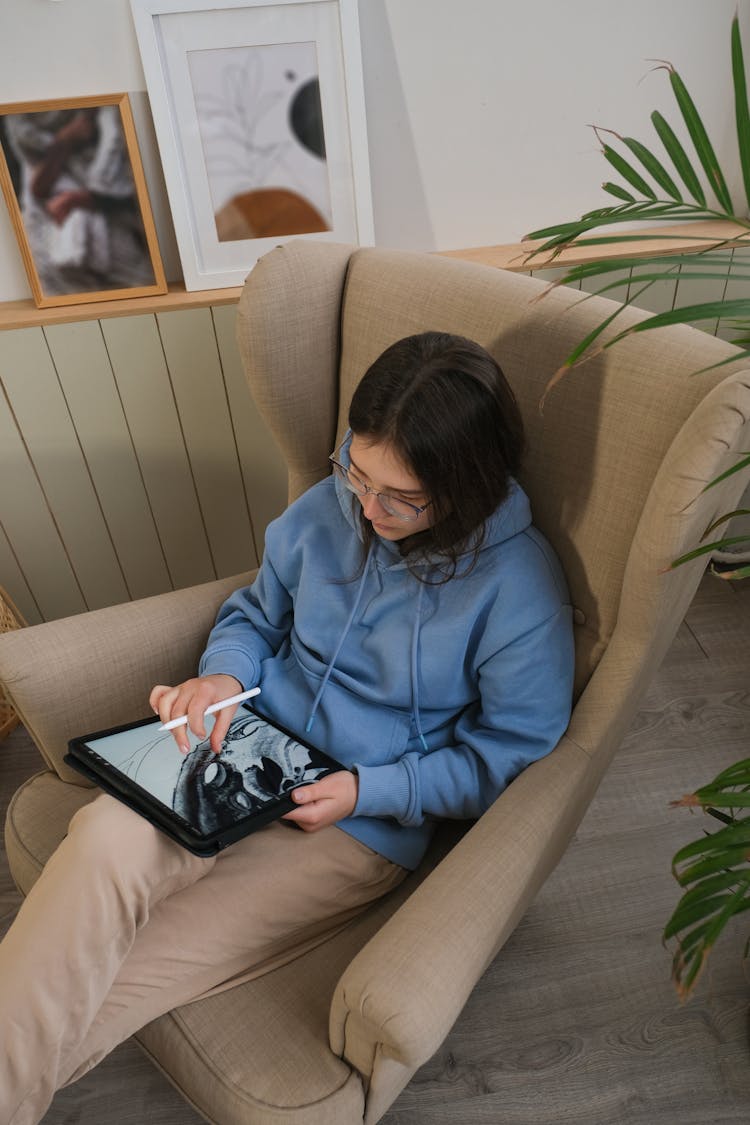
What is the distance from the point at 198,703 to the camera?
1054mm

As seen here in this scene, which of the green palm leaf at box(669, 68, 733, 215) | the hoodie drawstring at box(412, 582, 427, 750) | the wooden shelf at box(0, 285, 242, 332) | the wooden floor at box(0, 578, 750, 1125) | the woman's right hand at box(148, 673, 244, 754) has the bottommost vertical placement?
the wooden floor at box(0, 578, 750, 1125)

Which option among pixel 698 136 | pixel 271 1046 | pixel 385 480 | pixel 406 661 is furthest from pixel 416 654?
pixel 698 136

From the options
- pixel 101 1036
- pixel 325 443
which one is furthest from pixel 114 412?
pixel 101 1036

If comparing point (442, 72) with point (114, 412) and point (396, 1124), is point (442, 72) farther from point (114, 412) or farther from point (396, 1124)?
point (396, 1124)

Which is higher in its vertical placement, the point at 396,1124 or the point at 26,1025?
the point at 26,1025

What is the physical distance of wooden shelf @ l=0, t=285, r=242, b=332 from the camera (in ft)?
4.90

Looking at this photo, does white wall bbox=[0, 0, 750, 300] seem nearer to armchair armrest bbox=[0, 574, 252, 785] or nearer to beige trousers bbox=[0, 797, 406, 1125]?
armchair armrest bbox=[0, 574, 252, 785]

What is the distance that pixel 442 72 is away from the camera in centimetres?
149

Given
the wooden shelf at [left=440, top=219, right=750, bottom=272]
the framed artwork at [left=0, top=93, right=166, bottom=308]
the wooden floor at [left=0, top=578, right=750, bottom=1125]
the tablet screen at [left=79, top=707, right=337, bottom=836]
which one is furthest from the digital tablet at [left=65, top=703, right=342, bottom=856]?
the wooden shelf at [left=440, top=219, right=750, bottom=272]

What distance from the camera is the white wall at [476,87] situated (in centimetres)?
140

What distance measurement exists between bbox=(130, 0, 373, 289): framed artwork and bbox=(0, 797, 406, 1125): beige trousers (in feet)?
3.34

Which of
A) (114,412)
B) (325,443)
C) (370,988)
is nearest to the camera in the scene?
(370,988)

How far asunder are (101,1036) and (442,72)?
1512mm

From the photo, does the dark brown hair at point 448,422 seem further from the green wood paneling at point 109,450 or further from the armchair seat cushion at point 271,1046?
the green wood paneling at point 109,450
